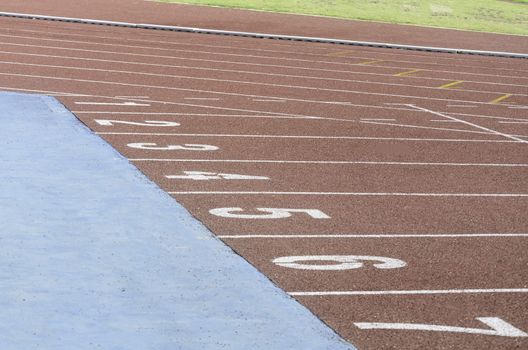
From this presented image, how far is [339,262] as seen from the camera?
8.74m

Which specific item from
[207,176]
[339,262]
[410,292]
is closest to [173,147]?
[207,176]

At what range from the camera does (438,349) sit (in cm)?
681

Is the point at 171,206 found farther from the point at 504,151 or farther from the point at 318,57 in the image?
the point at 318,57

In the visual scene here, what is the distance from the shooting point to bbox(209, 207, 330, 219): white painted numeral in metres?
10.1

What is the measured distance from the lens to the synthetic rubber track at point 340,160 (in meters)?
7.99

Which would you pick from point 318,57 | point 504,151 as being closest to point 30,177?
point 504,151

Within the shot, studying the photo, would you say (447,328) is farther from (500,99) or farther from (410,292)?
(500,99)

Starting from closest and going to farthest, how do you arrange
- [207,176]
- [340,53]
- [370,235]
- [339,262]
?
[339,262] < [370,235] < [207,176] < [340,53]

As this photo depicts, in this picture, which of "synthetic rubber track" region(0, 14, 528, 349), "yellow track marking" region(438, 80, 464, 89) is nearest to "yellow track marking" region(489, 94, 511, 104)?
"synthetic rubber track" region(0, 14, 528, 349)

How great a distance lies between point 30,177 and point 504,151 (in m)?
6.50

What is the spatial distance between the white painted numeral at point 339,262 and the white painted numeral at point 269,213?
1.35 metres

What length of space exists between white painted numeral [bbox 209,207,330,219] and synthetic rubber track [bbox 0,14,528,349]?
2 centimetres

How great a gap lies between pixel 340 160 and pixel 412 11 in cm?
2776

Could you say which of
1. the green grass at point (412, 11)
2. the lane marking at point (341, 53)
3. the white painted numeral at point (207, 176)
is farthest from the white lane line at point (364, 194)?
the green grass at point (412, 11)
